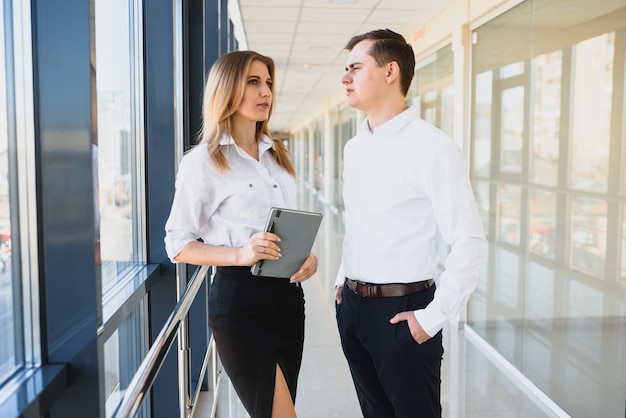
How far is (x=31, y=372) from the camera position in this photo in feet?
4.83

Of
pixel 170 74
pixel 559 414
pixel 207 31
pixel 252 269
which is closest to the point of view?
pixel 252 269

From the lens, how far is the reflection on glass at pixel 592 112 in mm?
3275

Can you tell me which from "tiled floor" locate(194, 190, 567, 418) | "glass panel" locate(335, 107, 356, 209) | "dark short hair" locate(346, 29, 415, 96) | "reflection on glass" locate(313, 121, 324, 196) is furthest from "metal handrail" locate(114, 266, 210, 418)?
"reflection on glass" locate(313, 121, 324, 196)

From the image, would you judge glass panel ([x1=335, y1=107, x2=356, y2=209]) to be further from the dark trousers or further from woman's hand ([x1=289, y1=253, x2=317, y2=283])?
the dark trousers

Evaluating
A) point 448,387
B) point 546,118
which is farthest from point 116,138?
point 448,387

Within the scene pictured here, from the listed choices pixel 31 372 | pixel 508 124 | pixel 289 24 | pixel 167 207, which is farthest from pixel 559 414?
pixel 289 24

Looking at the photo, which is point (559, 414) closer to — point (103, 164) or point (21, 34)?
point (103, 164)

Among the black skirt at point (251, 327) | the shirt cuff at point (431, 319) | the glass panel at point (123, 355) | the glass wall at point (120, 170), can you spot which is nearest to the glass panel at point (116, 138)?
the glass wall at point (120, 170)

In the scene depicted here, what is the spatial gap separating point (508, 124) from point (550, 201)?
100 cm

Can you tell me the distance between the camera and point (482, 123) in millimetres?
5332

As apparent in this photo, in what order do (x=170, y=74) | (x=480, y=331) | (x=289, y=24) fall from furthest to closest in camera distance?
(x=289, y=24) < (x=480, y=331) < (x=170, y=74)

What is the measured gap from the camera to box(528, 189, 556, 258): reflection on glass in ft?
12.9

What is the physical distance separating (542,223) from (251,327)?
263 centimetres

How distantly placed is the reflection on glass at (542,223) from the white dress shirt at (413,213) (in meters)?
2.14
